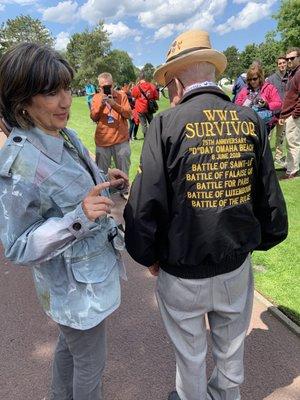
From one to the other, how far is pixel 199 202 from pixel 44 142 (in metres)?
0.71

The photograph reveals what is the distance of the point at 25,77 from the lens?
1532 mm

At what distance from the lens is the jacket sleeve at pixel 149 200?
170 centimetres

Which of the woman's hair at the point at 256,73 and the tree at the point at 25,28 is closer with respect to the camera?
the woman's hair at the point at 256,73

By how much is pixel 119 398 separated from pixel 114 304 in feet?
3.31

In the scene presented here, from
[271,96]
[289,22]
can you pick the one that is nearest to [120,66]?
[289,22]

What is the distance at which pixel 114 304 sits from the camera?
186cm

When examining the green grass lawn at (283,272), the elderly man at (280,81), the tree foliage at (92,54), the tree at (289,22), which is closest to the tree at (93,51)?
the tree foliage at (92,54)

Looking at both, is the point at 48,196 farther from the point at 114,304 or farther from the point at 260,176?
the point at 260,176

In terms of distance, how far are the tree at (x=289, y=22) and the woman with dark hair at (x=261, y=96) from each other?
55859 mm

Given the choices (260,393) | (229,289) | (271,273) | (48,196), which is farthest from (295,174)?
(48,196)

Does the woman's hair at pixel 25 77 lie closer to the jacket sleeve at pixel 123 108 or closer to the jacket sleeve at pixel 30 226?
the jacket sleeve at pixel 30 226

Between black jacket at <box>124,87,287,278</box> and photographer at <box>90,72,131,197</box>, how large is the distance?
3.87 meters

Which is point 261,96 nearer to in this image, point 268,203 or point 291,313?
point 291,313

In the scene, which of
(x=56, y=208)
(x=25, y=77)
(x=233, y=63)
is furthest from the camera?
(x=233, y=63)
